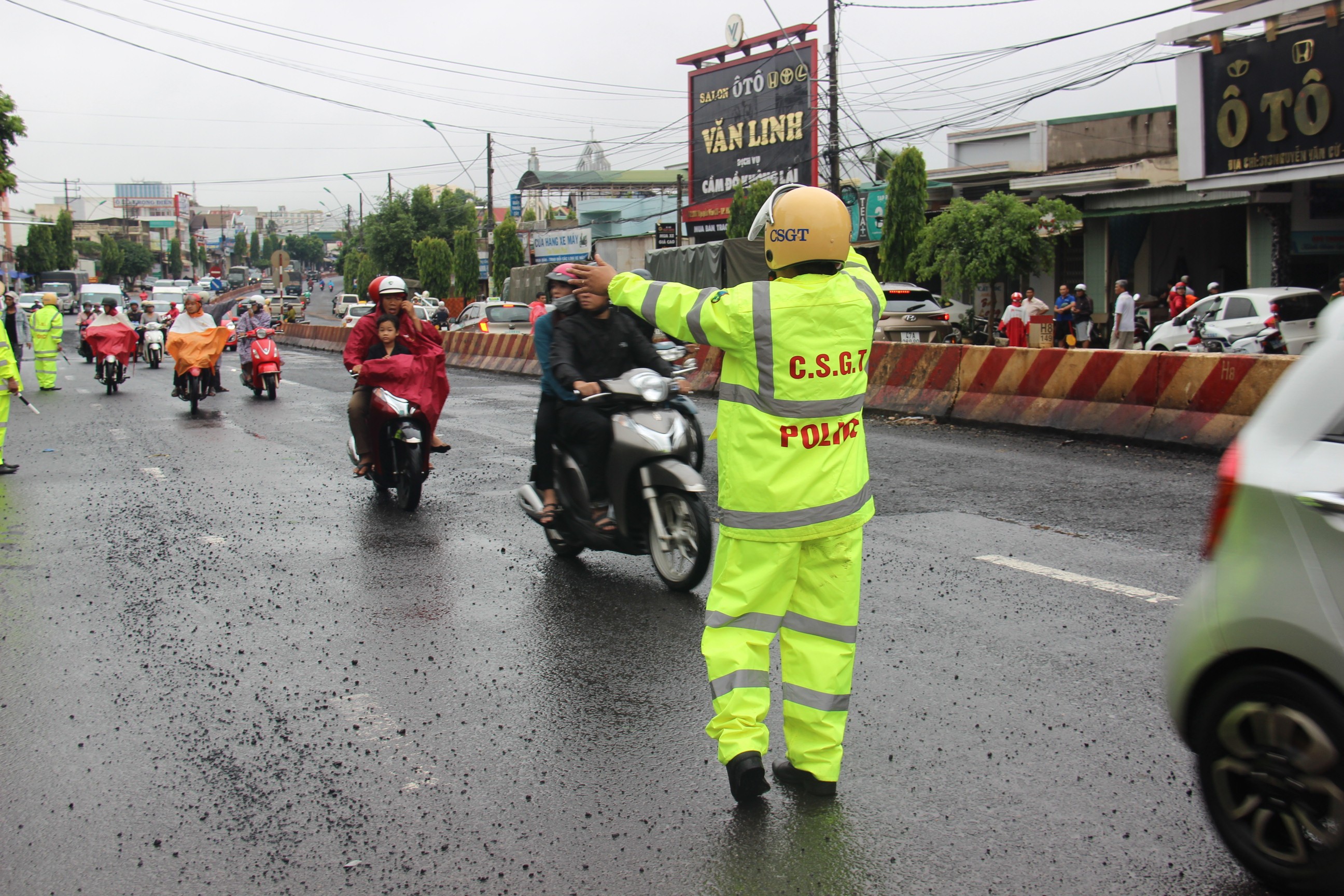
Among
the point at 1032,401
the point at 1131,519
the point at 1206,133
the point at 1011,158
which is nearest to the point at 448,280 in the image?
the point at 1011,158

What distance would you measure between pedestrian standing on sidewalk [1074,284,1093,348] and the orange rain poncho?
16497 mm

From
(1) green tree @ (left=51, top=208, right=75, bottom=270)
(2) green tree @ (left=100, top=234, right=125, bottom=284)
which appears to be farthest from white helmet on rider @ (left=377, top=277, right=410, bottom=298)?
(2) green tree @ (left=100, top=234, right=125, bottom=284)

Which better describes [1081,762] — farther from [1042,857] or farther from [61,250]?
[61,250]

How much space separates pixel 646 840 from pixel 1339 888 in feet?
5.57

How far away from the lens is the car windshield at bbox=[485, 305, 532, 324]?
33094 millimetres

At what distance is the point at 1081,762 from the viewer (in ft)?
12.5

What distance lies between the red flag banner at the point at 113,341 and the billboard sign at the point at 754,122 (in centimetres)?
2539

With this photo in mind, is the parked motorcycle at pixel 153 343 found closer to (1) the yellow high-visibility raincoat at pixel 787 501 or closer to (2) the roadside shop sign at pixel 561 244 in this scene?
(1) the yellow high-visibility raincoat at pixel 787 501

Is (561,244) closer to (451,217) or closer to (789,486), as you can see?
(451,217)

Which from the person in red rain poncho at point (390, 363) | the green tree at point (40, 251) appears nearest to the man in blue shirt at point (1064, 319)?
the person in red rain poncho at point (390, 363)

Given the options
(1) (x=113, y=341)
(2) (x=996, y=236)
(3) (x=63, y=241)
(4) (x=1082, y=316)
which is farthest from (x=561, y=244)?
(3) (x=63, y=241)

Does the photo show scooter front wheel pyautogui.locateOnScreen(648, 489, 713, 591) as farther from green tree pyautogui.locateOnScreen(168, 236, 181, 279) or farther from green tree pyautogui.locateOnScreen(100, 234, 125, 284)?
green tree pyautogui.locateOnScreen(168, 236, 181, 279)

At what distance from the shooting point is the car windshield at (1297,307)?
65.0 ft

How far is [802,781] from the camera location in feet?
12.0
